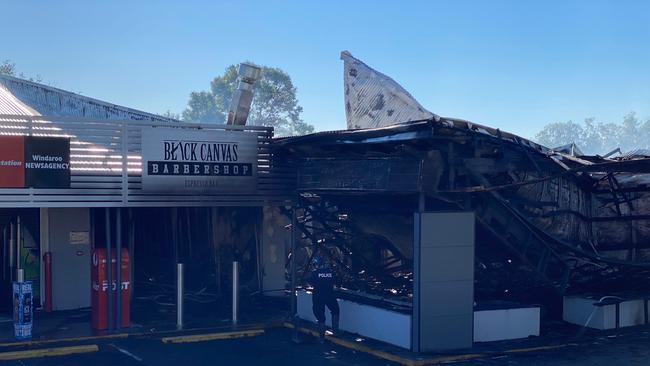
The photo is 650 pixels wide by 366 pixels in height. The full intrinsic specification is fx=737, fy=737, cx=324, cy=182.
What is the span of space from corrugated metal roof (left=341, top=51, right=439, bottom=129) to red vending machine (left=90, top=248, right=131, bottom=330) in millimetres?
8725

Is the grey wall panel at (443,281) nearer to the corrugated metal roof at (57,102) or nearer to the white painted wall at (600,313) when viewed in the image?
the white painted wall at (600,313)

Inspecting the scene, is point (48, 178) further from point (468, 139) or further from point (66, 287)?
point (468, 139)

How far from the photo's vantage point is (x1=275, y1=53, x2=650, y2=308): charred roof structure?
550 inches

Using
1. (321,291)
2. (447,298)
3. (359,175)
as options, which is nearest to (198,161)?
(359,175)

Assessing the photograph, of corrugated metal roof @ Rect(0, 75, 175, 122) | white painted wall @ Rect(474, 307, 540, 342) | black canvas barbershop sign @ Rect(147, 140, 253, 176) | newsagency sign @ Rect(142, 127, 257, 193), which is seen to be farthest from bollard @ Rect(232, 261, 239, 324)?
corrugated metal roof @ Rect(0, 75, 175, 122)

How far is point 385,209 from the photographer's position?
623 inches

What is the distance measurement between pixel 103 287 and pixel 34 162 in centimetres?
320

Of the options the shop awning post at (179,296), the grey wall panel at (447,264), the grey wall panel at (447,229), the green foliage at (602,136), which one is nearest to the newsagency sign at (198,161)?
the shop awning post at (179,296)

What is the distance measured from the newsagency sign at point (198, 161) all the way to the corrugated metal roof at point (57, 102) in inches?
Answer: 321

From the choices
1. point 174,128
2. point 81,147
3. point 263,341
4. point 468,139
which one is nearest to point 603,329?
point 468,139

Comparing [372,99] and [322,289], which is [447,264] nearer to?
[322,289]

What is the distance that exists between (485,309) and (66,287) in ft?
35.3

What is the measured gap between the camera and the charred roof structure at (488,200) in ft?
45.9

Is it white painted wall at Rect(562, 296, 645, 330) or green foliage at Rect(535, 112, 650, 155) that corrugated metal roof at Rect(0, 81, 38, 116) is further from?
green foliage at Rect(535, 112, 650, 155)
